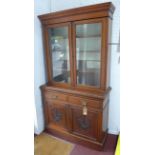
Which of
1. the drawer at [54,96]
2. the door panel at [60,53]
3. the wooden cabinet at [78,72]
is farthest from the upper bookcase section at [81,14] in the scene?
the drawer at [54,96]

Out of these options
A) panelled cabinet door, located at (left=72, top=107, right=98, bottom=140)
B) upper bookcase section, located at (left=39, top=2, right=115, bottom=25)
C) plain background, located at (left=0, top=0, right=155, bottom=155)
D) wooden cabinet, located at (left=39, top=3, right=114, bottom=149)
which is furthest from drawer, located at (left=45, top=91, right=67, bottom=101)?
plain background, located at (left=0, top=0, right=155, bottom=155)

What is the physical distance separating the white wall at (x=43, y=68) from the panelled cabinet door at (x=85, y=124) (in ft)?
1.38

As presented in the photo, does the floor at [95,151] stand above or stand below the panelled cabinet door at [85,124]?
below

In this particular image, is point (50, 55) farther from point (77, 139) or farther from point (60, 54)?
point (77, 139)

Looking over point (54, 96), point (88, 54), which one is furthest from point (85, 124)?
point (88, 54)

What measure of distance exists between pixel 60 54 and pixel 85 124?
1.10 m

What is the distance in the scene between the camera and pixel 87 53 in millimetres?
1954

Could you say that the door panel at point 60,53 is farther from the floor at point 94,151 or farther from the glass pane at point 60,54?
the floor at point 94,151

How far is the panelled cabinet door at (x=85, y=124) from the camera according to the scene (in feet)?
6.02
